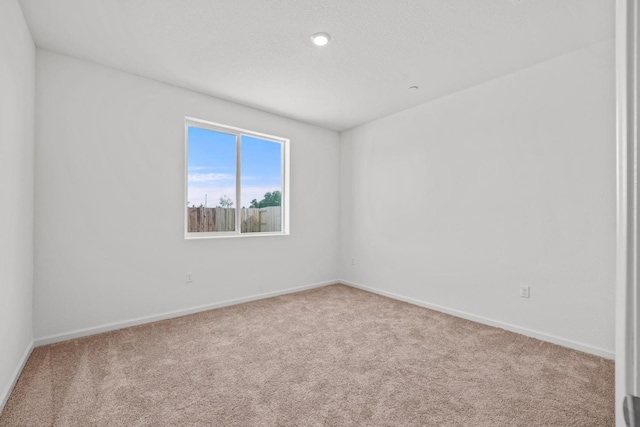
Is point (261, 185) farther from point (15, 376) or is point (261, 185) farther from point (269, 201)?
point (15, 376)

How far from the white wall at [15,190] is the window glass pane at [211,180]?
1365 millimetres

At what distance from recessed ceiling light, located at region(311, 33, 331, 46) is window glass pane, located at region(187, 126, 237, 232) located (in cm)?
182

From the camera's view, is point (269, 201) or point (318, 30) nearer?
point (318, 30)

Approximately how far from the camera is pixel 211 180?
364 centimetres

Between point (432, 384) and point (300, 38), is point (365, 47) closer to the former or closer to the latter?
point (300, 38)

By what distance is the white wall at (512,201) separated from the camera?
7.75 ft

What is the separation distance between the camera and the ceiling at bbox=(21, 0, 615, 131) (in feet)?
6.63

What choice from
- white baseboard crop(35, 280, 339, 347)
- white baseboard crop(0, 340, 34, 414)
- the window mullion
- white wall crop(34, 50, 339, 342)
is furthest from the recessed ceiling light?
white baseboard crop(0, 340, 34, 414)

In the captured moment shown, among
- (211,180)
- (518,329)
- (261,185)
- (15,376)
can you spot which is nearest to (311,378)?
(15,376)

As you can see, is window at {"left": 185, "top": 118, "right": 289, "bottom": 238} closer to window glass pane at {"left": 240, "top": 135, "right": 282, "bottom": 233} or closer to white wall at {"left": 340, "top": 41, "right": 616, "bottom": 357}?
window glass pane at {"left": 240, "top": 135, "right": 282, "bottom": 233}

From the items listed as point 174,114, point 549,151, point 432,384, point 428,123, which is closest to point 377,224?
point 428,123

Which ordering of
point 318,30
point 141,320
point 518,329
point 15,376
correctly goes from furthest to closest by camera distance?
1. point 141,320
2. point 518,329
3. point 318,30
4. point 15,376

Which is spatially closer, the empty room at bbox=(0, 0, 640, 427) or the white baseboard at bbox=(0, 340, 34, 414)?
the white baseboard at bbox=(0, 340, 34, 414)

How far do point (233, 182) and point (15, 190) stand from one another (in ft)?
6.76
